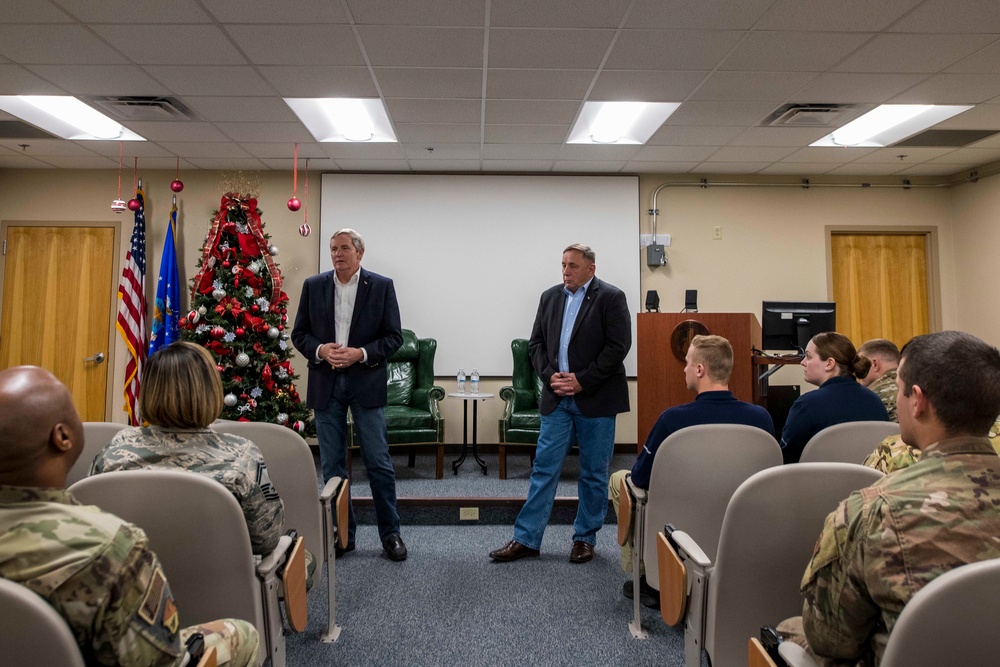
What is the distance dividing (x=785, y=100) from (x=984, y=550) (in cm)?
374

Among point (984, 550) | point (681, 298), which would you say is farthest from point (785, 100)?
point (984, 550)

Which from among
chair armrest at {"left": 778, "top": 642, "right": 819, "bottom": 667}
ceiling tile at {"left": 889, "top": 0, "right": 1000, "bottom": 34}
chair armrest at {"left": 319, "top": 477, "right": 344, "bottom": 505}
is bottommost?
chair armrest at {"left": 778, "top": 642, "right": 819, "bottom": 667}

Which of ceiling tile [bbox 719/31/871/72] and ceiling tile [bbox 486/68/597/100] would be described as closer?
ceiling tile [bbox 719/31/871/72]

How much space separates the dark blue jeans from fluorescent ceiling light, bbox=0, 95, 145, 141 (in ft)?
10.3

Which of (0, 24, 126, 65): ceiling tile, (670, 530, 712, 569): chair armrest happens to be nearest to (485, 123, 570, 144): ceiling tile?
(0, 24, 126, 65): ceiling tile

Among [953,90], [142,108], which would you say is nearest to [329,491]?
[142,108]

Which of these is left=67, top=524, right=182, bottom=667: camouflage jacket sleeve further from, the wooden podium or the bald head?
the wooden podium

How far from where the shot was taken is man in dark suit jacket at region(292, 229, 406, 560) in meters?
2.74

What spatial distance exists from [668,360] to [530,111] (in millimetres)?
1976

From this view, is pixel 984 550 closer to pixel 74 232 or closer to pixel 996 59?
pixel 996 59

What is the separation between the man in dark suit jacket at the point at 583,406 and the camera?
2748mm

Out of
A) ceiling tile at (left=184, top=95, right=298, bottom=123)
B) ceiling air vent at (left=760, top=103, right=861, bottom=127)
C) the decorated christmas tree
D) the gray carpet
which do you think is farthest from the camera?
the decorated christmas tree

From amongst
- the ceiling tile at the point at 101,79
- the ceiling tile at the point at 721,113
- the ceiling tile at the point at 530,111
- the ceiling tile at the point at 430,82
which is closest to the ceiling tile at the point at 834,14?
the ceiling tile at the point at 721,113

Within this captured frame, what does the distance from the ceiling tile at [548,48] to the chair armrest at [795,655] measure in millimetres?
2844
